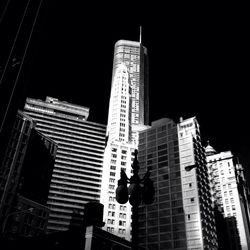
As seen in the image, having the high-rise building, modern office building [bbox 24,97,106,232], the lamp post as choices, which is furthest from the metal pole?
modern office building [bbox 24,97,106,232]

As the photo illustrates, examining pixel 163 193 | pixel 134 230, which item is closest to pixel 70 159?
pixel 163 193

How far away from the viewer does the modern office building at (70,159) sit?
14012cm

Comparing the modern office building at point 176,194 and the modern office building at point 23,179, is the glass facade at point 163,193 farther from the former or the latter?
the modern office building at point 23,179

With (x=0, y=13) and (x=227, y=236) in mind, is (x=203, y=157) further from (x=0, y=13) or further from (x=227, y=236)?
(x=0, y=13)

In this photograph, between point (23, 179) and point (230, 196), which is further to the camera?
point (230, 196)

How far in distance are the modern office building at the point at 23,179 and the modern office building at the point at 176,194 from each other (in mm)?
38327

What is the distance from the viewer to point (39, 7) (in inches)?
302

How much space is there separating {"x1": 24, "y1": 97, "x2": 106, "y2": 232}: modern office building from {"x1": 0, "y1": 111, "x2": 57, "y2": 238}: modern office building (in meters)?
26.5

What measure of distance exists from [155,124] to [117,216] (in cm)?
4500

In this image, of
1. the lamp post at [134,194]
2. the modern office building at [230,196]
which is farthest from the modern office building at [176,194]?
the lamp post at [134,194]

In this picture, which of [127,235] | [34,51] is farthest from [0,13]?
[127,235]

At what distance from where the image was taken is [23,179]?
102 meters

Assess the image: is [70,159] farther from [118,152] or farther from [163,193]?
[163,193]

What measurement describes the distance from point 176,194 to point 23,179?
55066mm
